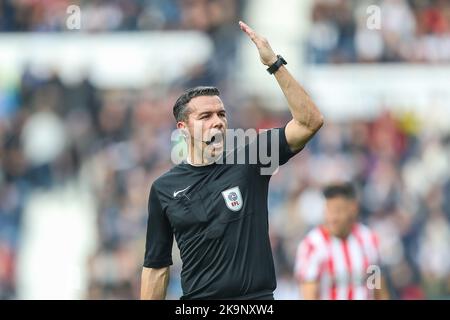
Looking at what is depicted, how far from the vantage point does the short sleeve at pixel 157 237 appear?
6301mm

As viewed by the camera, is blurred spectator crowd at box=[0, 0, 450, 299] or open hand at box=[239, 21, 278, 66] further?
blurred spectator crowd at box=[0, 0, 450, 299]

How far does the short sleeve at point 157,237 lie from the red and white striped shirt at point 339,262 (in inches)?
97.0

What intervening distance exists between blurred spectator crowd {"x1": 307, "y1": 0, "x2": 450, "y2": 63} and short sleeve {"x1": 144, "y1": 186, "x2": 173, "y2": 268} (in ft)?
27.7

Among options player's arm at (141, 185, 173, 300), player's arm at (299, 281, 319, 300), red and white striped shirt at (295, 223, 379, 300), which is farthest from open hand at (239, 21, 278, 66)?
red and white striped shirt at (295, 223, 379, 300)

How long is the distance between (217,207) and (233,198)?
0.10 metres

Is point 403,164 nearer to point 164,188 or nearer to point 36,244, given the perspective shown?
point 36,244

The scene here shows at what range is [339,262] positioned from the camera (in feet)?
29.2

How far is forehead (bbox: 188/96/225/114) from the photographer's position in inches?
245

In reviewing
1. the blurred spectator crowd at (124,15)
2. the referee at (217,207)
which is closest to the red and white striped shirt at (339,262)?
the referee at (217,207)

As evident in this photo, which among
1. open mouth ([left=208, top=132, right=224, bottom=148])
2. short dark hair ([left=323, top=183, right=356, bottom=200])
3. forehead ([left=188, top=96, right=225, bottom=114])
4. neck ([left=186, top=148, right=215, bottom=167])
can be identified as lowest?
short dark hair ([left=323, top=183, right=356, bottom=200])

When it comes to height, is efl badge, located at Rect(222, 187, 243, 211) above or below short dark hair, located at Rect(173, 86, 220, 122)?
below

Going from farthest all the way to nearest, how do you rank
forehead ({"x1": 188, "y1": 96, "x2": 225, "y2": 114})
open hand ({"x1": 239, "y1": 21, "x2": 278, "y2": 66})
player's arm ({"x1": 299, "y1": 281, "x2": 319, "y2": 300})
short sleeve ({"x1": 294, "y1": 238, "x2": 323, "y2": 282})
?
short sleeve ({"x1": 294, "y1": 238, "x2": 323, "y2": 282}), player's arm ({"x1": 299, "y1": 281, "x2": 319, "y2": 300}), forehead ({"x1": 188, "y1": 96, "x2": 225, "y2": 114}), open hand ({"x1": 239, "y1": 21, "x2": 278, "y2": 66})

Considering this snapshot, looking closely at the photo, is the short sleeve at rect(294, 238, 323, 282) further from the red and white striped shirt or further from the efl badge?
the efl badge

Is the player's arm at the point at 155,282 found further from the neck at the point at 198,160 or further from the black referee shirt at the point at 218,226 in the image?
the neck at the point at 198,160
